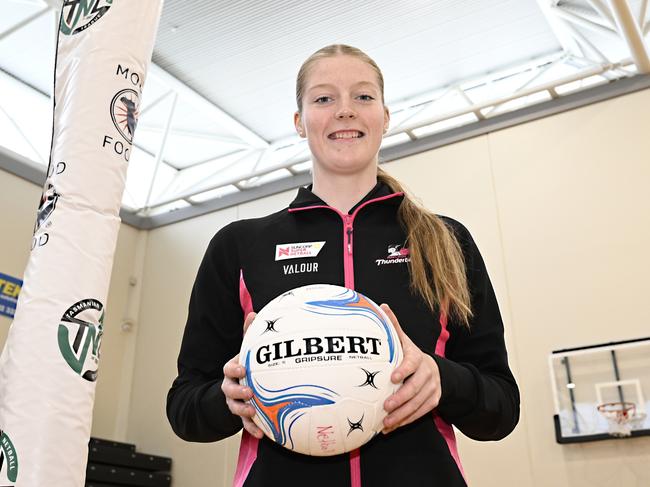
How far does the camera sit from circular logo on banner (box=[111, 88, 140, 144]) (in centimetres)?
202

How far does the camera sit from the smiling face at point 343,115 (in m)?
1.68

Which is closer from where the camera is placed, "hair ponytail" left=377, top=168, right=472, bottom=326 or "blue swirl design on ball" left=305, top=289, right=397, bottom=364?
"blue swirl design on ball" left=305, top=289, right=397, bottom=364

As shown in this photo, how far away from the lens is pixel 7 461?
1.58m

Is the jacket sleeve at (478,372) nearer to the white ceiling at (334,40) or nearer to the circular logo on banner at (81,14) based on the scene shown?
the circular logo on banner at (81,14)

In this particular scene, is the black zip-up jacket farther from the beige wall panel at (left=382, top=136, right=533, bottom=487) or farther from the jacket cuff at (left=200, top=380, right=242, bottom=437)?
the beige wall panel at (left=382, top=136, right=533, bottom=487)

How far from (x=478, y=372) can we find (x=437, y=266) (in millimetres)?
243

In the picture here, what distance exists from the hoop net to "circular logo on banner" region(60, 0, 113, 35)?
15.7 ft

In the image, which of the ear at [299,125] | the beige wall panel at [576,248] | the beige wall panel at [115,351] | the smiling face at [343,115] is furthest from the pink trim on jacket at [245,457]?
the beige wall panel at [115,351]

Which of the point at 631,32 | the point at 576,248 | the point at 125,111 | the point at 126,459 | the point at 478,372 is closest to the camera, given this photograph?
the point at 478,372

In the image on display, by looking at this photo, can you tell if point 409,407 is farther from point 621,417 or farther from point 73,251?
point 621,417

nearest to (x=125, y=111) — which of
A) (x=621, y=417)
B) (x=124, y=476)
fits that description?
(x=621, y=417)

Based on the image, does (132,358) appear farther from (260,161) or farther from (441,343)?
(441,343)

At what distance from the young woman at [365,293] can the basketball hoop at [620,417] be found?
4263 millimetres

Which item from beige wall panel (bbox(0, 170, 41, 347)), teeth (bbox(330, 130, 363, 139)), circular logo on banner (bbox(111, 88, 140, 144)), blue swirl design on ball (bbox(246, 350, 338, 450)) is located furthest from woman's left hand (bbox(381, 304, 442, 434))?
beige wall panel (bbox(0, 170, 41, 347))
